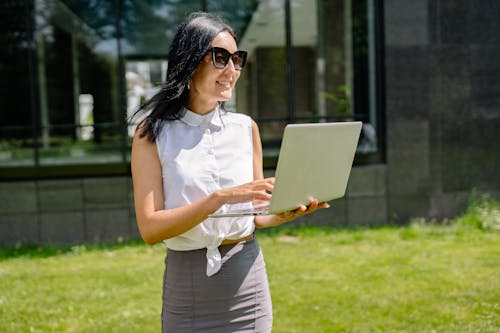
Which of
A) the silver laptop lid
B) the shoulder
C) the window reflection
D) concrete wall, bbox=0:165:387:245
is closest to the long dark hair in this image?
the shoulder

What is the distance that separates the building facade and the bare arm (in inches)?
250

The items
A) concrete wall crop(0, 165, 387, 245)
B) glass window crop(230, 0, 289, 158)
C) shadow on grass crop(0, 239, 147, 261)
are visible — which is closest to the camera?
shadow on grass crop(0, 239, 147, 261)

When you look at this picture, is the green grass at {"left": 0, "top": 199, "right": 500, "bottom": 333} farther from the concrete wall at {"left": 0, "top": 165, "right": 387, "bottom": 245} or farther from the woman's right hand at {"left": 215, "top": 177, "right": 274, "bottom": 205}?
the woman's right hand at {"left": 215, "top": 177, "right": 274, "bottom": 205}

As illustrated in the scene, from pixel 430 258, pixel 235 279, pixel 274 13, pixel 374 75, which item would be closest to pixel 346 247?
pixel 430 258

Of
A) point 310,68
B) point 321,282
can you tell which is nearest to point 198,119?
point 321,282

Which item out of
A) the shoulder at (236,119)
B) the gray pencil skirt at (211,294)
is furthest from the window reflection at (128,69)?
the gray pencil skirt at (211,294)

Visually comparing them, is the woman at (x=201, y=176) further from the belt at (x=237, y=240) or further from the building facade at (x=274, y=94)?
the building facade at (x=274, y=94)

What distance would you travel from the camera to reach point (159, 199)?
84.6 inches

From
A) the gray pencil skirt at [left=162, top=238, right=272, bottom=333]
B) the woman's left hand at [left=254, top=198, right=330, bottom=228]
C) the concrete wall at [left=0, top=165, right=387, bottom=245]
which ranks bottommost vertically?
the concrete wall at [left=0, top=165, right=387, bottom=245]

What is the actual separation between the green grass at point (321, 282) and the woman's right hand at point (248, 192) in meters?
2.88

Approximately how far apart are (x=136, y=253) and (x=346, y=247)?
8.07 ft

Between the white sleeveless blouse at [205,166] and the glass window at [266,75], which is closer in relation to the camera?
the white sleeveless blouse at [205,166]

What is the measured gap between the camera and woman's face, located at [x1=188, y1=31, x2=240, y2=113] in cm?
225

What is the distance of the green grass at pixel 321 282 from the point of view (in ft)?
15.7
